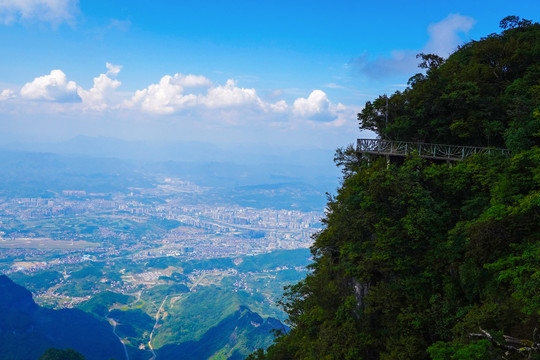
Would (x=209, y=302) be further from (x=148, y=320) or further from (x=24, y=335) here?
(x=24, y=335)

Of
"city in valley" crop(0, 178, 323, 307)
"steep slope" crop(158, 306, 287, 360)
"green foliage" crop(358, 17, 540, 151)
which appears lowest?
Answer: "city in valley" crop(0, 178, 323, 307)

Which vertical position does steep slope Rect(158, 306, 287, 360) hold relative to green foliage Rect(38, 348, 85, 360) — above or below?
below

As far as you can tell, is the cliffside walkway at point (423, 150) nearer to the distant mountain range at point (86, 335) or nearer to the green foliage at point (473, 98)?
the green foliage at point (473, 98)

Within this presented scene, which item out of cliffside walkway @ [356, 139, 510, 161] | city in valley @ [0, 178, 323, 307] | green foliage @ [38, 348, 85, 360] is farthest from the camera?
city in valley @ [0, 178, 323, 307]

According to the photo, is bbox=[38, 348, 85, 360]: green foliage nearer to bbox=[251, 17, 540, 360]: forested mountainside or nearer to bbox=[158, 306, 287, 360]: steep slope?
bbox=[158, 306, 287, 360]: steep slope

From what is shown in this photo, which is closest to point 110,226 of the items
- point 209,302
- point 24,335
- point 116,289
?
point 116,289

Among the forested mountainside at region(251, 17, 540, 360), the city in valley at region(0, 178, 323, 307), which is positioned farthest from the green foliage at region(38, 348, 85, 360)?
the city in valley at region(0, 178, 323, 307)
